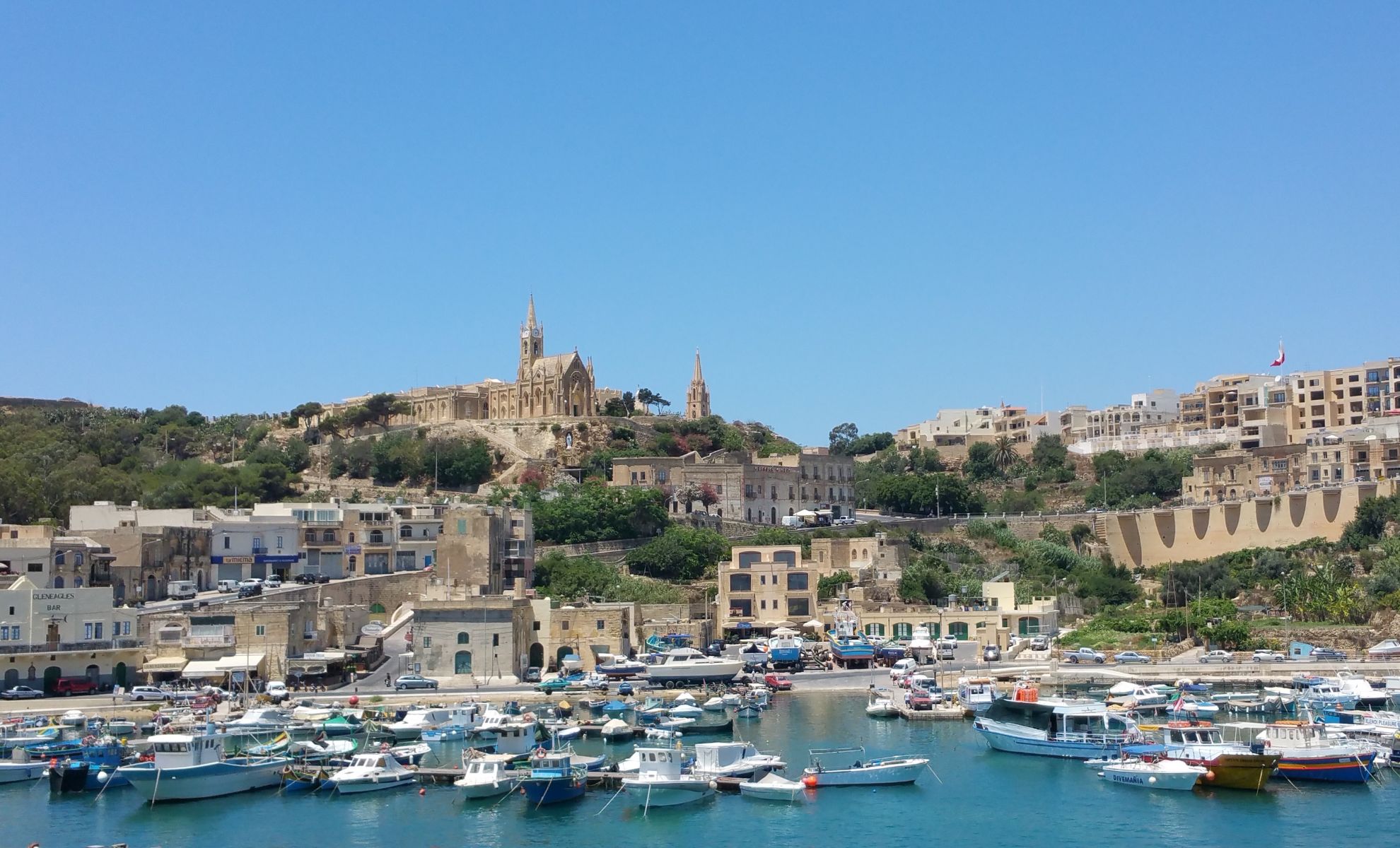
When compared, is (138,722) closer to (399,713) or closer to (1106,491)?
(399,713)

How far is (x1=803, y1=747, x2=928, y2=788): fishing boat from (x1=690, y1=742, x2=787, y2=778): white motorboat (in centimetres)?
82

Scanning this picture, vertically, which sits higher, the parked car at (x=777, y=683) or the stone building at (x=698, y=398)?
the stone building at (x=698, y=398)

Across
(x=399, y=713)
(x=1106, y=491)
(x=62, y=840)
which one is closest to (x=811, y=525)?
(x=1106, y=491)

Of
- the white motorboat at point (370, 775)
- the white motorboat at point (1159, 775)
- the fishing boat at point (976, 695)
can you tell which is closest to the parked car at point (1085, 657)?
the fishing boat at point (976, 695)

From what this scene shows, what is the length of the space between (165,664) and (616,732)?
15625mm

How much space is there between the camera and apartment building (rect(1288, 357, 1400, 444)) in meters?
96.3

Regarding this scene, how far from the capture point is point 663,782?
1358 inches

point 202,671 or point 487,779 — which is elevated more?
point 202,671

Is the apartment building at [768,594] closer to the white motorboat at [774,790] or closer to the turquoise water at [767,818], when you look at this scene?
the turquoise water at [767,818]

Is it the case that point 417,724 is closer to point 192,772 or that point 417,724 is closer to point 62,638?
point 192,772

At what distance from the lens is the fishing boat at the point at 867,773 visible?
35.9 m

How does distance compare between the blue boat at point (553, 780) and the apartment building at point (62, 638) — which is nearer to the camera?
the blue boat at point (553, 780)

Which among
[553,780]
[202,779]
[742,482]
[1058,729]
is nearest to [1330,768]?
[1058,729]

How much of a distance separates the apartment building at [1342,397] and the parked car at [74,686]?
71.2 meters
